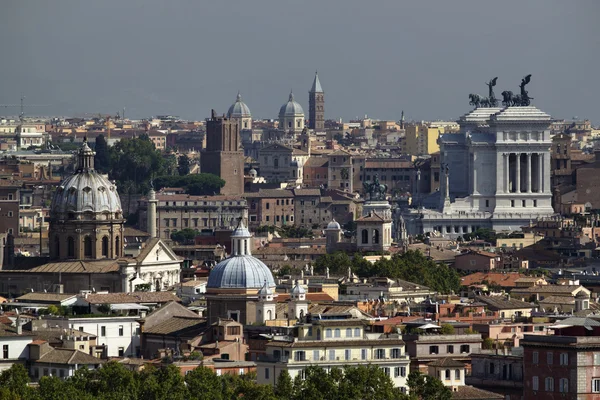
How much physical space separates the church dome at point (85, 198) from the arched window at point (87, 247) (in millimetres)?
1077

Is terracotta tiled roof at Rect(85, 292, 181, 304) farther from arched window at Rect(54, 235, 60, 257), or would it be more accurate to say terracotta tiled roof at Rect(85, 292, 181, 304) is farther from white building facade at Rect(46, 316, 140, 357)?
arched window at Rect(54, 235, 60, 257)

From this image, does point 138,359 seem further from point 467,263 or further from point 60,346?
point 467,263

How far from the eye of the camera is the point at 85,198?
11719 cm

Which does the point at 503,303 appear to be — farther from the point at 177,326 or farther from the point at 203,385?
the point at 203,385

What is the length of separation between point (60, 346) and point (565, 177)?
105m

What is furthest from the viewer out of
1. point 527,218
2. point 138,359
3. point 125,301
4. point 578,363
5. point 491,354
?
point 527,218

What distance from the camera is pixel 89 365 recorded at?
7581 centimetres

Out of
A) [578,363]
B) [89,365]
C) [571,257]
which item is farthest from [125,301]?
[571,257]

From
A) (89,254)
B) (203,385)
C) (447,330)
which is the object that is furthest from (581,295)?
(203,385)

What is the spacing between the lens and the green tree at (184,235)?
163 meters

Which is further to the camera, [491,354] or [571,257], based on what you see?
[571,257]

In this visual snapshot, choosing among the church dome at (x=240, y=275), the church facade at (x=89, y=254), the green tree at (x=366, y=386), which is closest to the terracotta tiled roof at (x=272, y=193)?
the church facade at (x=89, y=254)

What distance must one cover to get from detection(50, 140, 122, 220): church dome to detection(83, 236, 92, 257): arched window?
1077 millimetres

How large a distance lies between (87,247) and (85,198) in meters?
2.08
